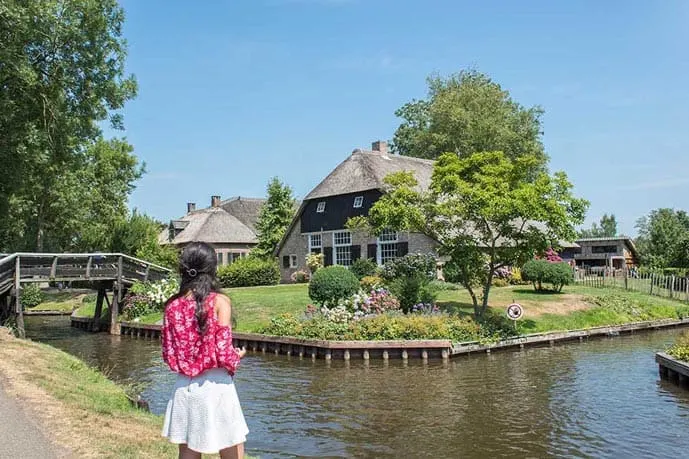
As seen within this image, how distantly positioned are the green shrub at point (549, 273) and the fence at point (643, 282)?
5769 millimetres

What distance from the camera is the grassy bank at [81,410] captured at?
6410 mm

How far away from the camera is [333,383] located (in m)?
14.4

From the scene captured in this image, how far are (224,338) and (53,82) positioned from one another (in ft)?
53.5

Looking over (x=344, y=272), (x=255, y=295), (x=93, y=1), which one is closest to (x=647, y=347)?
(x=344, y=272)

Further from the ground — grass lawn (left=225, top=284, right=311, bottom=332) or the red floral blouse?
the red floral blouse

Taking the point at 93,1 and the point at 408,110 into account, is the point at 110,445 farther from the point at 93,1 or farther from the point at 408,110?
the point at 408,110

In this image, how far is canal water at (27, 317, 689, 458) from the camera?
9.44 metres

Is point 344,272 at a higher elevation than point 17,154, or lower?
lower

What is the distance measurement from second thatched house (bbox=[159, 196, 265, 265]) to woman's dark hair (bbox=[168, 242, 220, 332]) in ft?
148

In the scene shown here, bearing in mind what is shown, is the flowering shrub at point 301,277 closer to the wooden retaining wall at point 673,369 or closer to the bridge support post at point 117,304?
the bridge support post at point 117,304

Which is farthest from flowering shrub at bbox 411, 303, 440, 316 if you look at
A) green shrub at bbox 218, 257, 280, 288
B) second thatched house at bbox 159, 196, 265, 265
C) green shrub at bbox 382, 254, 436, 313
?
second thatched house at bbox 159, 196, 265, 265

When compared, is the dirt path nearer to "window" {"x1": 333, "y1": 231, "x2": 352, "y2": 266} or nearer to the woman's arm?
the woman's arm

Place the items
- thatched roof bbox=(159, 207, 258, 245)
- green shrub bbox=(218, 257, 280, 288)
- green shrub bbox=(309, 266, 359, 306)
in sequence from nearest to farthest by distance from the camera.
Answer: green shrub bbox=(309, 266, 359, 306) < green shrub bbox=(218, 257, 280, 288) < thatched roof bbox=(159, 207, 258, 245)

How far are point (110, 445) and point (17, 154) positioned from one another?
44.3 ft
